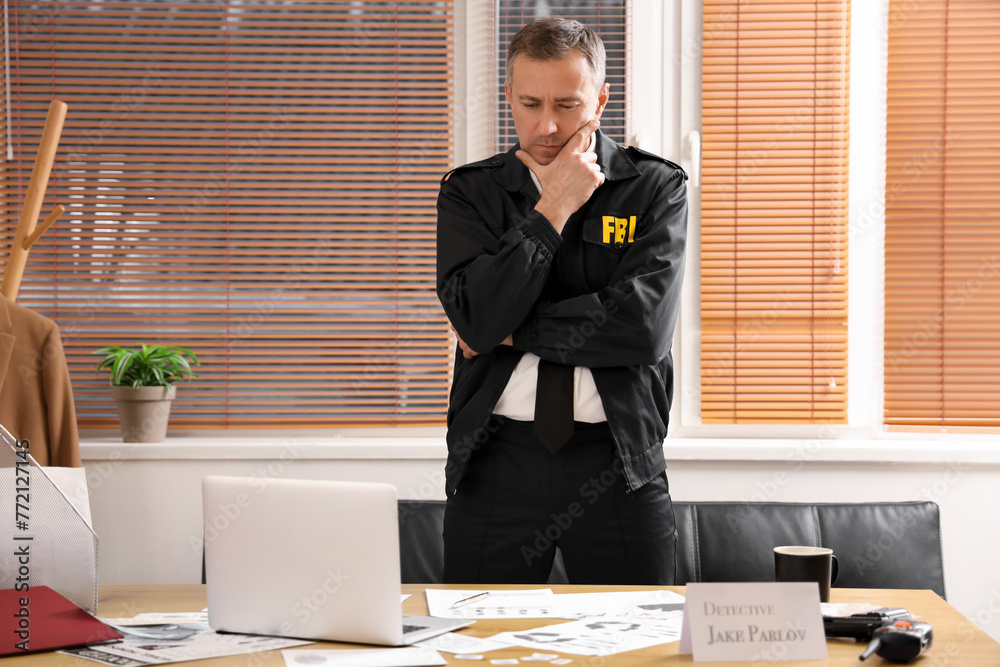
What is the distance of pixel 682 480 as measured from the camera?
265cm

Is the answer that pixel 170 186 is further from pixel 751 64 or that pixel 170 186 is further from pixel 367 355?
pixel 751 64

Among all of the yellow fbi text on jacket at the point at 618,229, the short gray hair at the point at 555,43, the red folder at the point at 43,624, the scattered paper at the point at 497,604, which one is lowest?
the scattered paper at the point at 497,604

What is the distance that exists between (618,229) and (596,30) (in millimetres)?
1269

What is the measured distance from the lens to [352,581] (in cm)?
108

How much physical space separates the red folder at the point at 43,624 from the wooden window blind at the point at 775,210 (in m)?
2.03

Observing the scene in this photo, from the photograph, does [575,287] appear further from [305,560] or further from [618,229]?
[305,560]

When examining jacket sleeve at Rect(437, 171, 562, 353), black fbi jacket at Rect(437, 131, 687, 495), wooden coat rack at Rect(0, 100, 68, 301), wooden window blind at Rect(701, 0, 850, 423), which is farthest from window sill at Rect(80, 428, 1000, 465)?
jacket sleeve at Rect(437, 171, 562, 353)

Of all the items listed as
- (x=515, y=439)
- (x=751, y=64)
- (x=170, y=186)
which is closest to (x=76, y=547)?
(x=515, y=439)

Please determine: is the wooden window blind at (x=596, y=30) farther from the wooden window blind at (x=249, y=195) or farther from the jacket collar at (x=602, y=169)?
the jacket collar at (x=602, y=169)

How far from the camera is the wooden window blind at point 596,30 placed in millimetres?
2832

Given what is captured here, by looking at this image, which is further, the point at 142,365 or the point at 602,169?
the point at 142,365

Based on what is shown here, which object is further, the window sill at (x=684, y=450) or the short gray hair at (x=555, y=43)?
the window sill at (x=684, y=450)

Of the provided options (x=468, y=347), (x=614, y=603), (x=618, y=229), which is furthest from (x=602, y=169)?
(x=614, y=603)

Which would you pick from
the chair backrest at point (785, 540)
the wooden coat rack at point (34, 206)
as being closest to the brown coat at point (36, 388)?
the wooden coat rack at point (34, 206)
